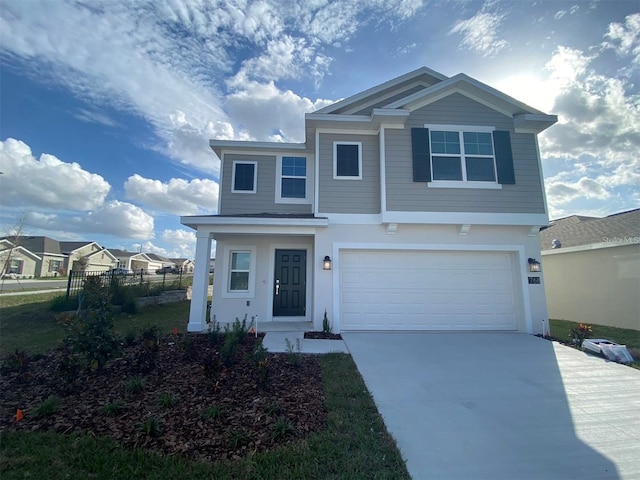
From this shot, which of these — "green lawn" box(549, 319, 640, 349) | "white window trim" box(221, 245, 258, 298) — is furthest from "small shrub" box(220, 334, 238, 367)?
"green lawn" box(549, 319, 640, 349)

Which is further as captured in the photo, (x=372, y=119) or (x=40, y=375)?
(x=372, y=119)

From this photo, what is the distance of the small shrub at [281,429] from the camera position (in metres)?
2.78

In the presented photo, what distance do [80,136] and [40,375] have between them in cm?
699

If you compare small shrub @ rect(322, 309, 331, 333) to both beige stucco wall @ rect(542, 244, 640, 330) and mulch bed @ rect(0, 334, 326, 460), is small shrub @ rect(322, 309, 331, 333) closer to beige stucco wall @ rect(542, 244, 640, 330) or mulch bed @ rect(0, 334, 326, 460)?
mulch bed @ rect(0, 334, 326, 460)

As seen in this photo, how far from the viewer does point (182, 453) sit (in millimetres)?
2551

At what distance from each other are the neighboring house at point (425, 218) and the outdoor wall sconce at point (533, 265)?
95 millimetres

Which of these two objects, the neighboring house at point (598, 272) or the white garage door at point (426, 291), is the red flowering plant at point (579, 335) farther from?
the neighboring house at point (598, 272)

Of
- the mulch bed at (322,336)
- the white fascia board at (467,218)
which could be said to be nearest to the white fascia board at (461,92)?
the white fascia board at (467,218)

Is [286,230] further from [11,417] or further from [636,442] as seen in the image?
[636,442]

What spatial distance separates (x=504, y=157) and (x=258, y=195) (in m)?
7.27

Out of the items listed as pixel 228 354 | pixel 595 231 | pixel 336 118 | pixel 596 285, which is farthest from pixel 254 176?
pixel 595 231

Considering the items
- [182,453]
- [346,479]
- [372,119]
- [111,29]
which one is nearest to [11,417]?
[182,453]

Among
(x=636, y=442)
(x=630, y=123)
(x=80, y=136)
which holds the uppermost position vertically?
(x=630, y=123)

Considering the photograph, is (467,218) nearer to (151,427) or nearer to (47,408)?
(151,427)
